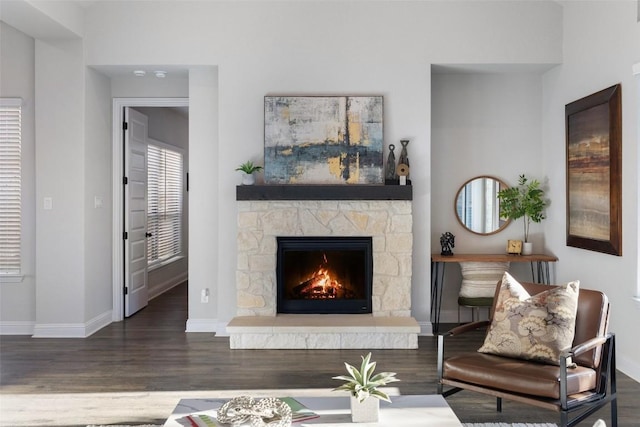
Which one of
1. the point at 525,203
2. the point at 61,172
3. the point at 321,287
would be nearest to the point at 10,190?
the point at 61,172

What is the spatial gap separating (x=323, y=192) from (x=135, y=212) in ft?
7.93

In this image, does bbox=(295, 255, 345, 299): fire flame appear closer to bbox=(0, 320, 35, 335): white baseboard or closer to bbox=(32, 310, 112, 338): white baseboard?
bbox=(32, 310, 112, 338): white baseboard

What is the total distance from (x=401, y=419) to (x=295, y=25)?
Result: 154 inches

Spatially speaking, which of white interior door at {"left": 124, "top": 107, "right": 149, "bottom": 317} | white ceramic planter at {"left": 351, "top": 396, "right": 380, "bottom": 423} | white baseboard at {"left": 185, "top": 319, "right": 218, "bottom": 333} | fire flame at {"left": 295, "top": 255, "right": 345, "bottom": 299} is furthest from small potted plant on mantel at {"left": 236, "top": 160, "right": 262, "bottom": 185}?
white ceramic planter at {"left": 351, "top": 396, "right": 380, "bottom": 423}

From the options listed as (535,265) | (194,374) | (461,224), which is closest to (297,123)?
(461,224)

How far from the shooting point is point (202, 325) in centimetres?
545

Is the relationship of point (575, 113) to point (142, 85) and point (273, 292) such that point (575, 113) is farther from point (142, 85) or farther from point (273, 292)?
point (142, 85)

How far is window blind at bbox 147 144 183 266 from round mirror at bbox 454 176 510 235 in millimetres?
3962

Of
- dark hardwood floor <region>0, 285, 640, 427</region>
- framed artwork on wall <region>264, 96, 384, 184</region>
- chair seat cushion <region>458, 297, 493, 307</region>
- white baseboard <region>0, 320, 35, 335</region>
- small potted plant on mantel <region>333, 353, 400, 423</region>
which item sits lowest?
dark hardwood floor <region>0, 285, 640, 427</region>

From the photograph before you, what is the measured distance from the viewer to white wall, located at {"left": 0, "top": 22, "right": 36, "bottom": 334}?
5.32 metres

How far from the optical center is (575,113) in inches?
192

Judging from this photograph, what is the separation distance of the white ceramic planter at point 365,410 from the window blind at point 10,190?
4.38 meters

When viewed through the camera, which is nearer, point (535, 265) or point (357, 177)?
point (357, 177)

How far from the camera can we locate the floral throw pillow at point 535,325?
296 cm
